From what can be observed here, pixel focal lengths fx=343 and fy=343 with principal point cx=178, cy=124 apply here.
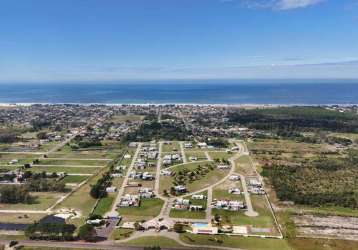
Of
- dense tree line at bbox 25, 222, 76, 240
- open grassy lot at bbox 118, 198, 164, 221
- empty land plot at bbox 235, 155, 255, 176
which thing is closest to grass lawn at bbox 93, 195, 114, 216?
open grassy lot at bbox 118, 198, 164, 221

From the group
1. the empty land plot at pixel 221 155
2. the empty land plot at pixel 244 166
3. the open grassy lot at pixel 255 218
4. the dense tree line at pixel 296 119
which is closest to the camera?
the open grassy lot at pixel 255 218

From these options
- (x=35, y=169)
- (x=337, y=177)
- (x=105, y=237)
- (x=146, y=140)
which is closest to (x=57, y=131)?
(x=146, y=140)

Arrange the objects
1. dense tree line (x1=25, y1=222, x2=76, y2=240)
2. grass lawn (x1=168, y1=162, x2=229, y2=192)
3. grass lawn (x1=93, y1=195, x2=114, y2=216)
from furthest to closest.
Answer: grass lawn (x1=168, y1=162, x2=229, y2=192)
grass lawn (x1=93, y1=195, x2=114, y2=216)
dense tree line (x1=25, y1=222, x2=76, y2=240)

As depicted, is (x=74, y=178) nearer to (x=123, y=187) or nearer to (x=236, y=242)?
(x=123, y=187)

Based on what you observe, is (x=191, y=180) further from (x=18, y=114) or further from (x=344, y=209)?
(x=18, y=114)

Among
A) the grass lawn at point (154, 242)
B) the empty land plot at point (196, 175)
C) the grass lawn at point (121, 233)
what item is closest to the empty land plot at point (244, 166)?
the empty land plot at point (196, 175)

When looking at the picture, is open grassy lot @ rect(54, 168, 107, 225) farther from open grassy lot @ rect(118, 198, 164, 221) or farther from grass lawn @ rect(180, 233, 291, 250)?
grass lawn @ rect(180, 233, 291, 250)

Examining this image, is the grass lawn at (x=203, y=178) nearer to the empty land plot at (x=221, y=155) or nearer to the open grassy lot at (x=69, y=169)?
the empty land plot at (x=221, y=155)
